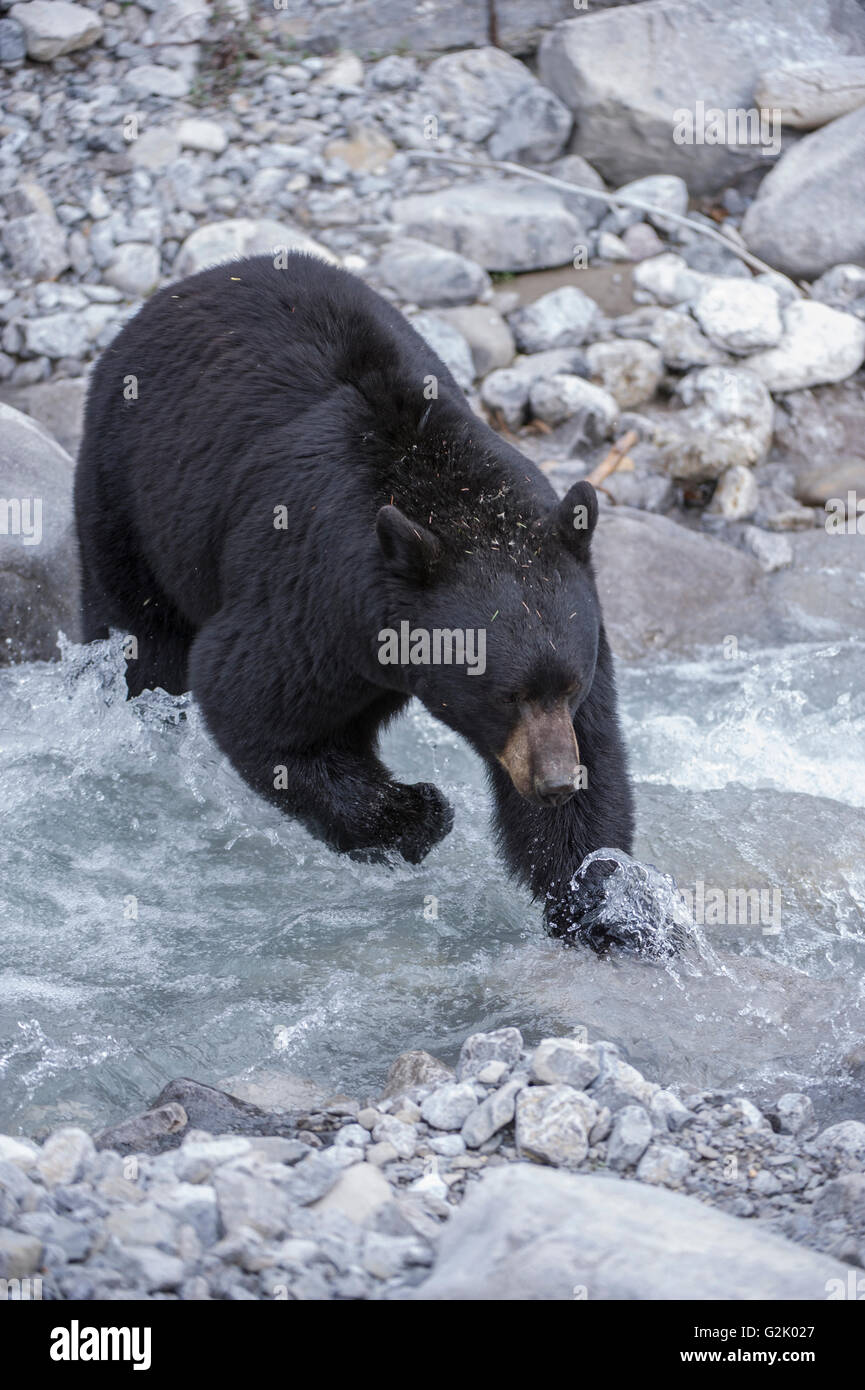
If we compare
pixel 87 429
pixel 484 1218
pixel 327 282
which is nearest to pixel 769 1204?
pixel 484 1218

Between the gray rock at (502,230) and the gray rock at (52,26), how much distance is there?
2.60 meters

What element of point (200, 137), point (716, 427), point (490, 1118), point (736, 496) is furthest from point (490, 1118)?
point (200, 137)

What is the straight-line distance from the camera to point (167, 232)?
887 centimetres

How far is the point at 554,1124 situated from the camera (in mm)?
3068

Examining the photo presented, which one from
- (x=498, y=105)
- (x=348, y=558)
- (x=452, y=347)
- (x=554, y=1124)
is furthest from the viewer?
(x=498, y=105)

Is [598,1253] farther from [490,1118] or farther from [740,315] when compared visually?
[740,315]

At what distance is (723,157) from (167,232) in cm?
370

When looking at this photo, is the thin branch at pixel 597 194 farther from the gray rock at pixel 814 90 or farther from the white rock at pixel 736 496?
the white rock at pixel 736 496

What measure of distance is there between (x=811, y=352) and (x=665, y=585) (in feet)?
7.47

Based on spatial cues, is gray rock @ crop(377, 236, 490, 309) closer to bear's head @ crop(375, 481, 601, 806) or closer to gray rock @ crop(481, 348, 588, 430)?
gray rock @ crop(481, 348, 588, 430)

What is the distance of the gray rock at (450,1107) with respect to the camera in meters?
3.20

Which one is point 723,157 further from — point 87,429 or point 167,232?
point 87,429

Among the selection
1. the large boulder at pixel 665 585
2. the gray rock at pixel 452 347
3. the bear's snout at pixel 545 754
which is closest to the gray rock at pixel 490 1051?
the bear's snout at pixel 545 754

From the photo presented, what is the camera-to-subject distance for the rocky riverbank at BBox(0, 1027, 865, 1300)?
2.34m
